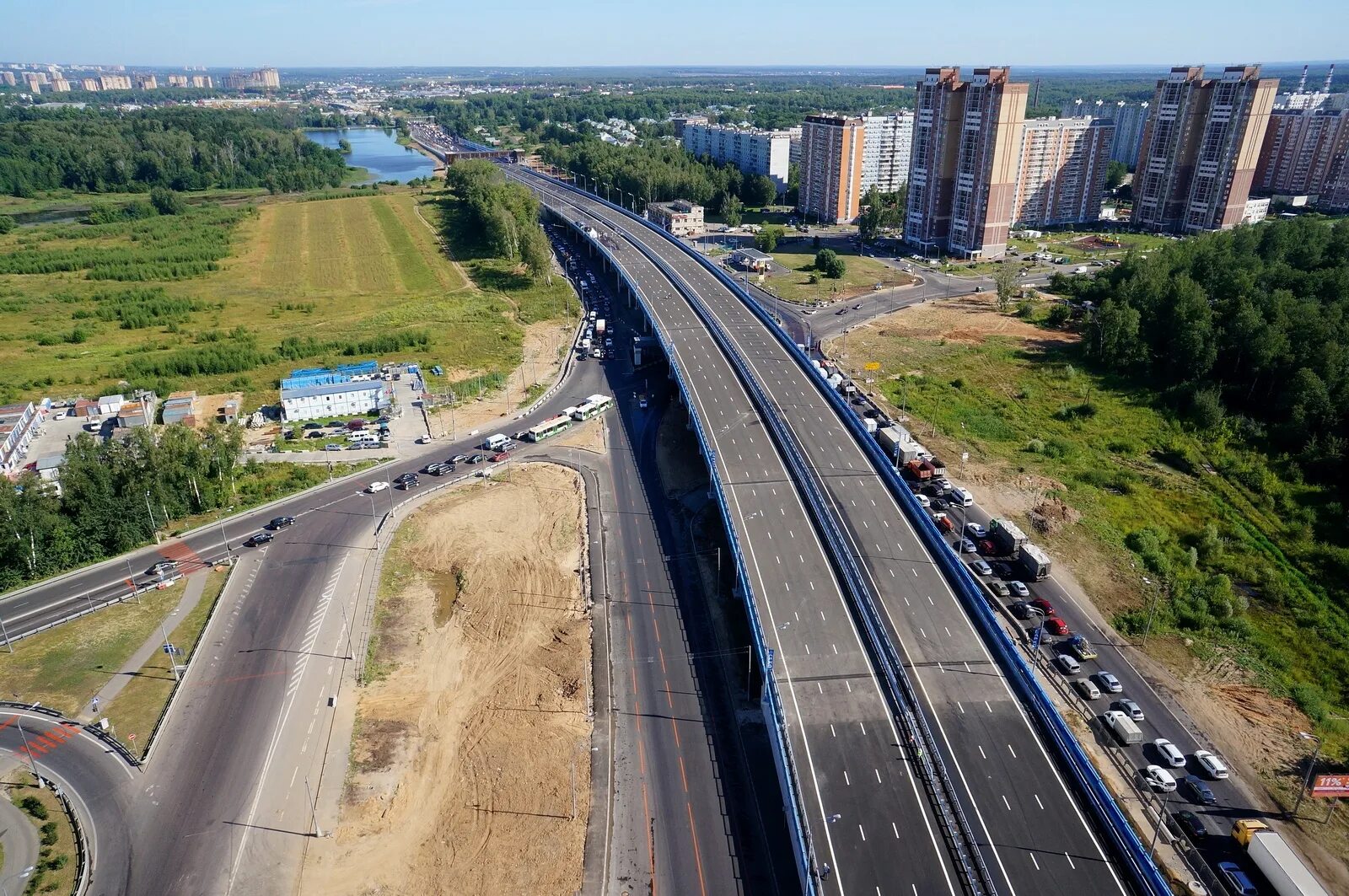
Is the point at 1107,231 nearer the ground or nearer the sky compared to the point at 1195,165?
nearer the ground

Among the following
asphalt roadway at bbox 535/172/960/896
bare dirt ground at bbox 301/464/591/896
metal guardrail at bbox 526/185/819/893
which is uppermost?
metal guardrail at bbox 526/185/819/893

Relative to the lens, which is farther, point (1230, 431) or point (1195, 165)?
point (1195, 165)

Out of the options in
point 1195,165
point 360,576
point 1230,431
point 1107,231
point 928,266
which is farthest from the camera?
point 1107,231

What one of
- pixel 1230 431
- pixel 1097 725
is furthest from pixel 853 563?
pixel 1230 431

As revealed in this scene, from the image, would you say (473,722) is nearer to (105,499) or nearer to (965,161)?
(105,499)

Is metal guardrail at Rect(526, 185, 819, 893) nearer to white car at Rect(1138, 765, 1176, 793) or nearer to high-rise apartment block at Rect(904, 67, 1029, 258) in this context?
white car at Rect(1138, 765, 1176, 793)

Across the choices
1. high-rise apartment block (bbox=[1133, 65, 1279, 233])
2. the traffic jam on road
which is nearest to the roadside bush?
the traffic jam on road

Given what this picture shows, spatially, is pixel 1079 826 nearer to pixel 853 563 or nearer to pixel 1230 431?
pixel 853 563
